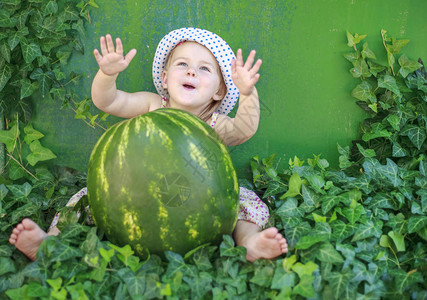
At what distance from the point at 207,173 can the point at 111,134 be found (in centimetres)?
42

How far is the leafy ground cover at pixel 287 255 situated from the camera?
165 cm

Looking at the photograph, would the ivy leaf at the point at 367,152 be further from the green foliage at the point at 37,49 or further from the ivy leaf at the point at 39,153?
the ivy leaf at the point at 39,153

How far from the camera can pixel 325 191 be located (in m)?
2.18

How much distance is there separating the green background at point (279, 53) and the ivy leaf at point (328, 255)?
1047mm

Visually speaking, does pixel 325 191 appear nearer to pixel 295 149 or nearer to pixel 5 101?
pixel 295 149

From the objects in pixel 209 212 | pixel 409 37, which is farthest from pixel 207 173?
pixel 409 37

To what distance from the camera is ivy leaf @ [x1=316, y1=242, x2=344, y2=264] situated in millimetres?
1709

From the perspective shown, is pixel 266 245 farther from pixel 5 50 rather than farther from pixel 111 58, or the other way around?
pixel 5 50

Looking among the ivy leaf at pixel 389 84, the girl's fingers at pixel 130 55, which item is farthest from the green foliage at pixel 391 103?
the girl's fingers at pixel 130 55

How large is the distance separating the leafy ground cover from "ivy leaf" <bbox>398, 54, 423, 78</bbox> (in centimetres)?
29

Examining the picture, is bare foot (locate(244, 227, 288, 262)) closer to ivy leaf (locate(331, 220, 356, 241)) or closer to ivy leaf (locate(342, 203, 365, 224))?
ivy leaf (locate(331, 220, 356, 241))

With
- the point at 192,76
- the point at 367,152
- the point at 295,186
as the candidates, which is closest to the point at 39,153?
the point at 192,76

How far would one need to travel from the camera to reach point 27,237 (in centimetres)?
175

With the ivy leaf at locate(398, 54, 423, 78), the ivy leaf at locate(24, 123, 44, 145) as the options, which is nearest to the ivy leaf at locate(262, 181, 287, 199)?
the ivy leaf at locate(398, 54, 423, 78)
